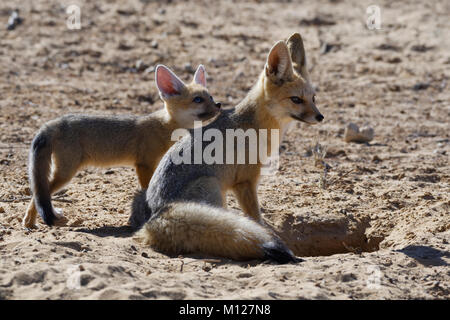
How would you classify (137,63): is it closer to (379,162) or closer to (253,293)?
(379,162)

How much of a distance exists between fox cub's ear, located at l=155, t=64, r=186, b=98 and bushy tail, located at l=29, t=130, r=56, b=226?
1.73 m

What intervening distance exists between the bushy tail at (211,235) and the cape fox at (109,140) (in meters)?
1.16

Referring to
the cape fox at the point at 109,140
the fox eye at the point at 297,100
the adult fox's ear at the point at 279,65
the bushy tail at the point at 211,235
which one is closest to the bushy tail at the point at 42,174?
the cape fox at the point at 109,140

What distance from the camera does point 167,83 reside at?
747 cm

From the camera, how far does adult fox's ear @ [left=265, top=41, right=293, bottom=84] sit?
5984mm

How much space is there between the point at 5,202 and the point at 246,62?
22.0 feet

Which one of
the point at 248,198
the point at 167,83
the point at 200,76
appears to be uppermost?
the point at 200,76

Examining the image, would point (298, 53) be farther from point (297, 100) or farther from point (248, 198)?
point (248, 198)

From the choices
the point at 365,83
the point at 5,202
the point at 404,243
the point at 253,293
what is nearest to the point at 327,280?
the point at 253,293

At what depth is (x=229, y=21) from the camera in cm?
1387

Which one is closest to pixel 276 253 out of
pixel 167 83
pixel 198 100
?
pixel 198 100

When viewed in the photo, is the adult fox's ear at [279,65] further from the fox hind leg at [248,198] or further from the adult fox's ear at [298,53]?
→ the fox hind leg at [248,198]

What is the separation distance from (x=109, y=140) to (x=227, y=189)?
156 centimetres

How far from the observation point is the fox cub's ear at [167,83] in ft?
24.4
